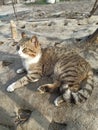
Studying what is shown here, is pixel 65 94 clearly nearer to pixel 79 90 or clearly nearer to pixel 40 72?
pixel 79 90

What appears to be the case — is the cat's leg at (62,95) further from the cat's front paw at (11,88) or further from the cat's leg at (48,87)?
the cat's front paw at (11,88)

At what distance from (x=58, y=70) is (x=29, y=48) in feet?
2.02

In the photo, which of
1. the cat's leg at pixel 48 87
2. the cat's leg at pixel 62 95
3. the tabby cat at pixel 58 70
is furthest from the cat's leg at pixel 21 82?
the cat's leg at pixel 62 95

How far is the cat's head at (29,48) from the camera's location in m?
5.30

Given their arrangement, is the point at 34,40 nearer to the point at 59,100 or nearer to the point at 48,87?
the point at 48,87

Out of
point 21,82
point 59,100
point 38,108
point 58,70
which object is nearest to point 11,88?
point 21,82

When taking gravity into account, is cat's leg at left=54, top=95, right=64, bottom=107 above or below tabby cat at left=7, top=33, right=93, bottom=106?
below

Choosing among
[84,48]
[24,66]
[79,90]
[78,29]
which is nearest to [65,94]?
[79,90]

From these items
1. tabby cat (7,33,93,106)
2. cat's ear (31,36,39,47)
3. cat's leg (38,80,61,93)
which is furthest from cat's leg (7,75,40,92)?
cat's ear (31,36,39,47)

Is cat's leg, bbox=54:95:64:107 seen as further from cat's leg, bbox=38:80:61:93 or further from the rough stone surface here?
cat's leg, bbox=38:80:61:93

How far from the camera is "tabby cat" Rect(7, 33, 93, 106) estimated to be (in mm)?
4750

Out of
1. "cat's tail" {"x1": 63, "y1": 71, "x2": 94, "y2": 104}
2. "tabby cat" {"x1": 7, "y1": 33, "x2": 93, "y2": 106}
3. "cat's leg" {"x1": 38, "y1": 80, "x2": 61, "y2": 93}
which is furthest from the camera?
"cat's leg" {"x1": 38, "y1": 80, "x2": 61, "y2": 93}

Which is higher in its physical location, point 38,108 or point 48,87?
point 48,87

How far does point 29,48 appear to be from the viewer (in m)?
5.35
